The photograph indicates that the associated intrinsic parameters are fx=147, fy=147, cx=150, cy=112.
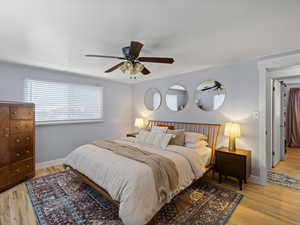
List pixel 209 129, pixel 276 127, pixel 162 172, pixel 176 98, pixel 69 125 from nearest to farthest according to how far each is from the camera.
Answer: pixel 162 172, pixel 209 129, pixel 276 127, pixel 69 125, pixel 176 98

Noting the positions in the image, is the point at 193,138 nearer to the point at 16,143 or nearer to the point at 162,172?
the point at 162,172

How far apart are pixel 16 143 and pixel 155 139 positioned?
8.72 ft

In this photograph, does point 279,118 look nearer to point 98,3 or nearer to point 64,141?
point 98,3

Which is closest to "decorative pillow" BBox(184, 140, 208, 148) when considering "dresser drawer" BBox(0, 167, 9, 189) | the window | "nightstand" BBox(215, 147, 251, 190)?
A: "nightstand" BBox(215, 147, 251, 190)

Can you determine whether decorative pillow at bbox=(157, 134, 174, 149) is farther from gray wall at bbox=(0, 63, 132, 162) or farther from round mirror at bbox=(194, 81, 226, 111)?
gray wall at bbox=(0, 63, 132, 162)

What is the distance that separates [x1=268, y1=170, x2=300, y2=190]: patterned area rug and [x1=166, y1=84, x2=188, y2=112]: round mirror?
95.6 inches

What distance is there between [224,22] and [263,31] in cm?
61

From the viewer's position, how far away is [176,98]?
4.12m

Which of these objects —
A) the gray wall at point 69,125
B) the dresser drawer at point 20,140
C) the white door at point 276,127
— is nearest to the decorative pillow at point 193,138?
the white door at point 276,127

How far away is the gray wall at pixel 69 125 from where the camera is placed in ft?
10.5

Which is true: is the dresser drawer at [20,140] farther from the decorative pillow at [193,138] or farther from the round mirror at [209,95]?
the round mirror at [209,95]

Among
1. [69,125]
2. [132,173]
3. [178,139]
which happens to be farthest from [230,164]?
[69,125]

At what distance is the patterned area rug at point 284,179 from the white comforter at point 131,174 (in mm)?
1490

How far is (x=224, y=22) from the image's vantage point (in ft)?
5.53
